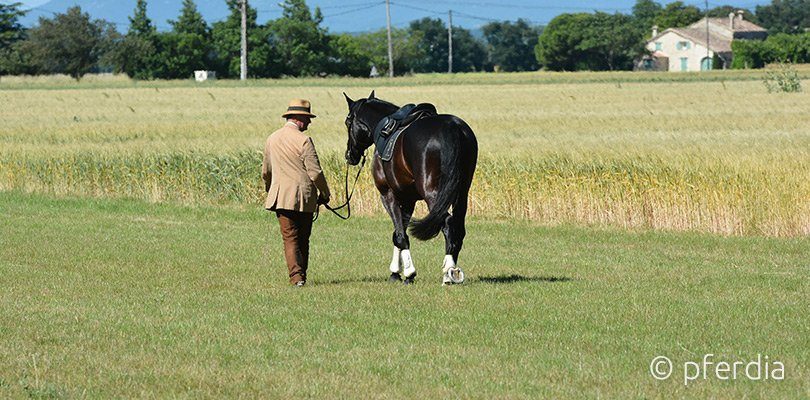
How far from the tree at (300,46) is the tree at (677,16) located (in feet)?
271

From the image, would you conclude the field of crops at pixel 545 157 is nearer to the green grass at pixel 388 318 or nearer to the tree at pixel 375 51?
the green grass at pixel 388 318

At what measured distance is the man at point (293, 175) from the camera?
12250 mm

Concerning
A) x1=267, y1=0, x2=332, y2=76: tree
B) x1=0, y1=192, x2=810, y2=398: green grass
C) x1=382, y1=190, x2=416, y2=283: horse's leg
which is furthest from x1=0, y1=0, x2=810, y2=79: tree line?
x1=382, y1=190, x2=416, y2=283: horse's leg

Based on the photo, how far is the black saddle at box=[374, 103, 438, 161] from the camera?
41.2 feet

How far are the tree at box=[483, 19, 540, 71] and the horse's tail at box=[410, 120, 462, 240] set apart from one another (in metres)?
159

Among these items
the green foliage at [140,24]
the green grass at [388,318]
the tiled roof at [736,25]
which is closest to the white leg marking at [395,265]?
the green grass at [388,318]

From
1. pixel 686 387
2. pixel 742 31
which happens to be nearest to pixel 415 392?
pixel 686 387

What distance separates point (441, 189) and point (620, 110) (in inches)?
1522

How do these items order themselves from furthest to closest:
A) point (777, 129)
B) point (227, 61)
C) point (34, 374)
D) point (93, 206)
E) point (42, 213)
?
1. point (227, 61)
2. point (777, 129)
3. point (93, 206)
4. point (42, 213)
5. point (34, 374)

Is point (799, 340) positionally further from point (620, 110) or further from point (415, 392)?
point (620, 110)

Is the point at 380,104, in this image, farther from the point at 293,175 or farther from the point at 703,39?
the point at 703,39

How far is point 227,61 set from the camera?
110 m

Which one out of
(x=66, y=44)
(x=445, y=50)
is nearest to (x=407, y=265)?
(x=66, y=44)

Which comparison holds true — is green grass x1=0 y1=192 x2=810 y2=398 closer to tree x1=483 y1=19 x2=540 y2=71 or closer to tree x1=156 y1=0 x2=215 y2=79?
tree x1=156 y1=0 x2=215 y2=79
